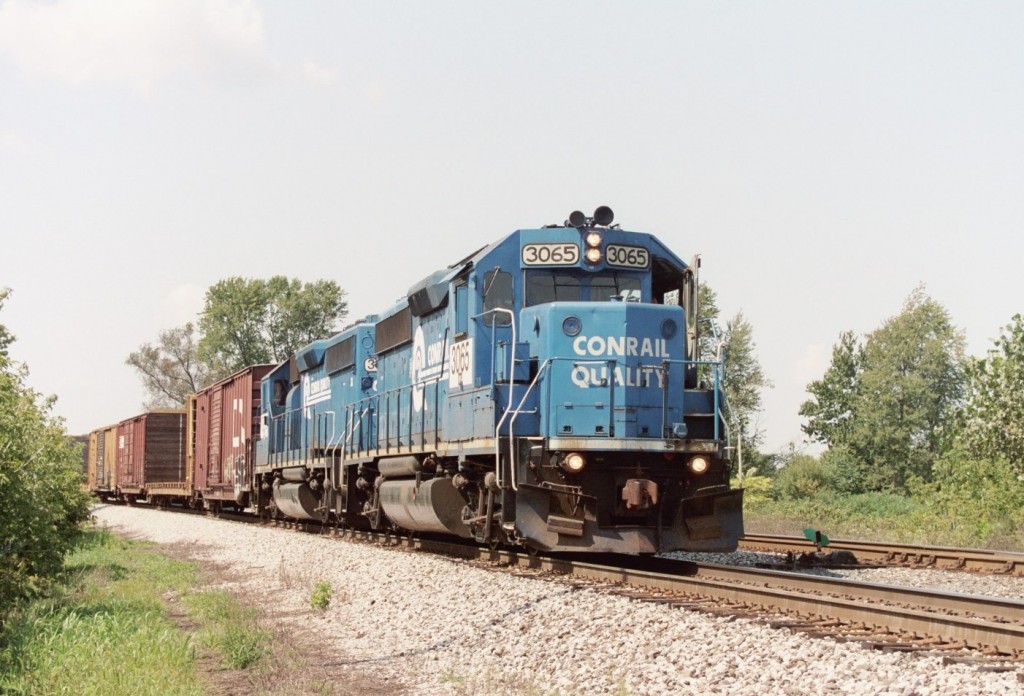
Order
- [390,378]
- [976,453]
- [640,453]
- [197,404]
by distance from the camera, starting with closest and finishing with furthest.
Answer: [640,453]
[390,378]
[976,453]
[197,404]

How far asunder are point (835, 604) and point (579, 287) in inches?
216

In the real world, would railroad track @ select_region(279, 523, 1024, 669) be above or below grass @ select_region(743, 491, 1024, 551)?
above

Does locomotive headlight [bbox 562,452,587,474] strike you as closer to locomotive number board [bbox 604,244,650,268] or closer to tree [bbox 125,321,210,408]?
locomotive number board [bbox 604,244,650,268]

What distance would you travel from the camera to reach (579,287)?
493 inches

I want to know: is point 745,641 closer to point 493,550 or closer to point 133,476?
point 493,550

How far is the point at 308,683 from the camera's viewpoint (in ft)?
25.7

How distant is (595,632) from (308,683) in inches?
79.0

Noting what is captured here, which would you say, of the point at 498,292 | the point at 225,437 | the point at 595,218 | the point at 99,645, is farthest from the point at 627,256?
the point at 225,437

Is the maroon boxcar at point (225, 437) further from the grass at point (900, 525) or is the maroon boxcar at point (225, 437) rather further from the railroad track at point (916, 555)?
the railroad track at point (916, 555)

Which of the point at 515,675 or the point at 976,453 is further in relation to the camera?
the point at 976,453

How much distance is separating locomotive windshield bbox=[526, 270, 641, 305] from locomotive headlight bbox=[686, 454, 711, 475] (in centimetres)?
194

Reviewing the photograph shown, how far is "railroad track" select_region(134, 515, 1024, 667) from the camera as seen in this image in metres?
6.56

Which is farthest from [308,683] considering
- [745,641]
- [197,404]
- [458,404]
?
[197,404]

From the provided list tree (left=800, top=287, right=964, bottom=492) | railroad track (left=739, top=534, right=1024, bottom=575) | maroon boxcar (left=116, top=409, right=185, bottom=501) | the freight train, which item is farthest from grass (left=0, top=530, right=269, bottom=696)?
tree (left=800, top=287, right=964, bottom=492)
